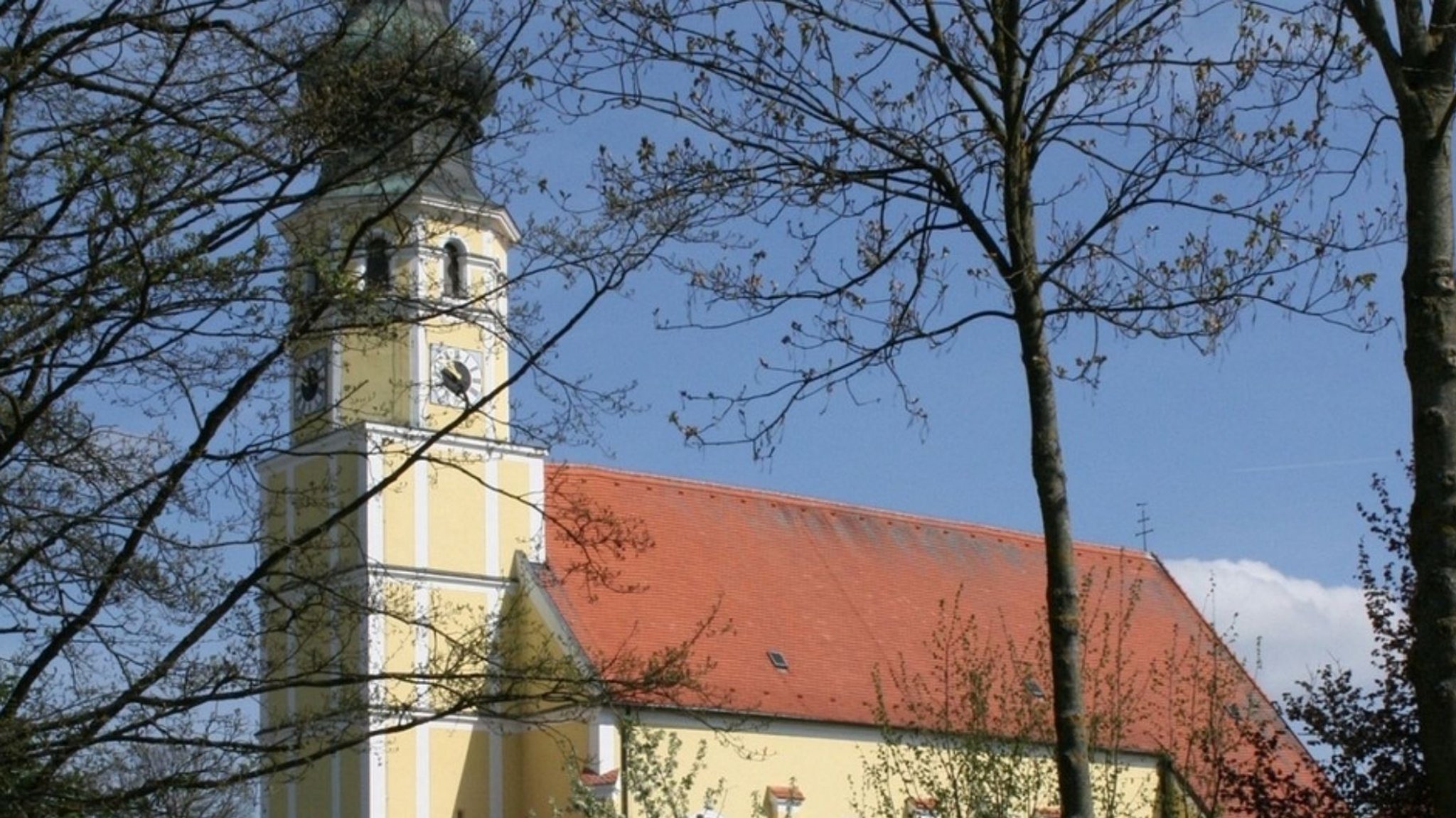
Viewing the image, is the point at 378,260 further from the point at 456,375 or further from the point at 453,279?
the point at 456,375

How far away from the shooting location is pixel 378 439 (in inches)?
487

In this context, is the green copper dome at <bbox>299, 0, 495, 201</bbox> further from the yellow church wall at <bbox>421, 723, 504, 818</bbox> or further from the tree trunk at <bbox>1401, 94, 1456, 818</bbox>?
the yellow church wall at <bbox>421, 723, 504, 818</bbox>

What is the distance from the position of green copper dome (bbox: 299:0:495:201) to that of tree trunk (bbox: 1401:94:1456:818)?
4954 millimetres

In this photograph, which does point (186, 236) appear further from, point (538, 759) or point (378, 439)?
point (538, 759)

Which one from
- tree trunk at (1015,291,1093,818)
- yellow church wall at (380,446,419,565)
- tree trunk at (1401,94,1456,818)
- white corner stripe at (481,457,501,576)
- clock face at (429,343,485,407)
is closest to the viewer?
tree trunk at (1401,94,1456,818)

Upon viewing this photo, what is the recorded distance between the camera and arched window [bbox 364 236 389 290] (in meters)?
11.1

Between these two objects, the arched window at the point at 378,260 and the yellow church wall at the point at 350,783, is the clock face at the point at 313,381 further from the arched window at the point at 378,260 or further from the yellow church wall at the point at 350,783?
the yellow church wall at the point at 350,783

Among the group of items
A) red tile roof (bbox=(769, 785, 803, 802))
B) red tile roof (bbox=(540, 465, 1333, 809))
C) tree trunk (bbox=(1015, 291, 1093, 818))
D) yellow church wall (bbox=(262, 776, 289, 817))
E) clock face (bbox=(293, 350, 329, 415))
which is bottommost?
tree trunk (bbox=(1015, 291, 1093, 818))

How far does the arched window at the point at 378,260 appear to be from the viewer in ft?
36.3

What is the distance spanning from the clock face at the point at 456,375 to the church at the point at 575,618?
85 millimetres

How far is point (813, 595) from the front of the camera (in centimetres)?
3800

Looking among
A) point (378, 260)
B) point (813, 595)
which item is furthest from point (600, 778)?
point (378, 260)

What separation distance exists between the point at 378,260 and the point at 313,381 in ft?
2.30

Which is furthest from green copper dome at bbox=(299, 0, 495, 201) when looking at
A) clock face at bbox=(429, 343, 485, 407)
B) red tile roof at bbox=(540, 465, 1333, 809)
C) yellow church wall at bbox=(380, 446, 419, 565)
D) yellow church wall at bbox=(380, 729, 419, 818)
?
yellow church wall at bbox=(380, 729, 419, 818)
